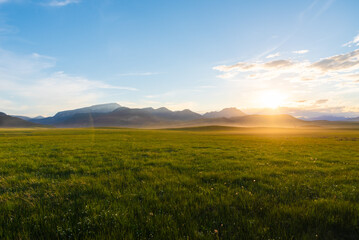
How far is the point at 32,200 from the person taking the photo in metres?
5.71

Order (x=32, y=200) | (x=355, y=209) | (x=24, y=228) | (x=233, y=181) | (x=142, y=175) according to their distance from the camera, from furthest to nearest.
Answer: (x=142, y=175)
(x=233, y=181)
(x=32, y=200)
(x=355, y=209)
(x=24, y=228)

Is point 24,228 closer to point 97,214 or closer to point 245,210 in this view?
point 97,214

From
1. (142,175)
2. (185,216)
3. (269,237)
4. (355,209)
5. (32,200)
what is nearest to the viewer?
(269,237)

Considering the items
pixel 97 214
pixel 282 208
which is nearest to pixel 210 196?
pixel 282 208

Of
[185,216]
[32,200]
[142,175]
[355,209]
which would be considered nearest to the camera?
[185,216]

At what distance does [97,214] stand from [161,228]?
2104mm

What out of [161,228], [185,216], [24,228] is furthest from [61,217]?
[185,216]

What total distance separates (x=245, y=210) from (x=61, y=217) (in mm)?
5488

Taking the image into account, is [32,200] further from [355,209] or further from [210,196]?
[355,209]

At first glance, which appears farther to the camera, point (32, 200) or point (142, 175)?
point (142, 175)

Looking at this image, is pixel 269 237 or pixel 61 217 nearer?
pixel 269 237

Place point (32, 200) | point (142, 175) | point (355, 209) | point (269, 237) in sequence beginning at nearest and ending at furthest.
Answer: point (269, 237)
point (355, 209)
point (32, 200)
point (142, 175)

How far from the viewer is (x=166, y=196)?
5906 mm

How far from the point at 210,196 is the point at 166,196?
161 cm
